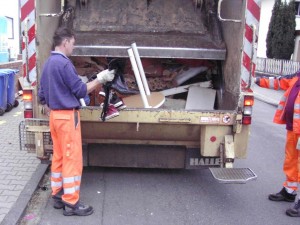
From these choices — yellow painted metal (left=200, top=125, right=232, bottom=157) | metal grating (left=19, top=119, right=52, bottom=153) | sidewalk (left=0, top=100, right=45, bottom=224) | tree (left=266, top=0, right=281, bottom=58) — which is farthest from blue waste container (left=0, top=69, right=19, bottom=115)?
tree (left=266, top=0, right=281, bottom=58)

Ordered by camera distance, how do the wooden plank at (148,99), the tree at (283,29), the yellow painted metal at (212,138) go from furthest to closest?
the tree at (283,29)
the wooden plank at (148,99)
the yellow painted metal at (212,138)

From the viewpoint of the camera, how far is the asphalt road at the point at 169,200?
3.77 metres

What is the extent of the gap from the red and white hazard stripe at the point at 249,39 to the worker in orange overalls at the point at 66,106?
4.44 feet

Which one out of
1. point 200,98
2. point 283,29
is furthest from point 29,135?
point 283,29

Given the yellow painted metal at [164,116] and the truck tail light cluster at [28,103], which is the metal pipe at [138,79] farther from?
the truck tail light cluster at [28,103]

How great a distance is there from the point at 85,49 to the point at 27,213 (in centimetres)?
183

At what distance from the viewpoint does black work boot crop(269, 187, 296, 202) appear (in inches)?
169

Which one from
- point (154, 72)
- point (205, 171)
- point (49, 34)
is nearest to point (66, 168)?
point (49, 34)

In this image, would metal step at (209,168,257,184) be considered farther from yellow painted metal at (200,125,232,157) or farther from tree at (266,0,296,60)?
tree at (266,0,296,60)

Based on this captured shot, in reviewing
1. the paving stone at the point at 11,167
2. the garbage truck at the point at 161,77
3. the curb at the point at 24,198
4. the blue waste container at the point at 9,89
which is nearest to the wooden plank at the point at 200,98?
the garbage truck at the point at 161,77

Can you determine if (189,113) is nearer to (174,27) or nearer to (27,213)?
(174,27)

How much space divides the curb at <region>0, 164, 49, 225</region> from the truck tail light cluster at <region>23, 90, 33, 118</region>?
755 mm

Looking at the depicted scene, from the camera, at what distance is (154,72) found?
200 inches

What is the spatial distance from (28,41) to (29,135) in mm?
940
